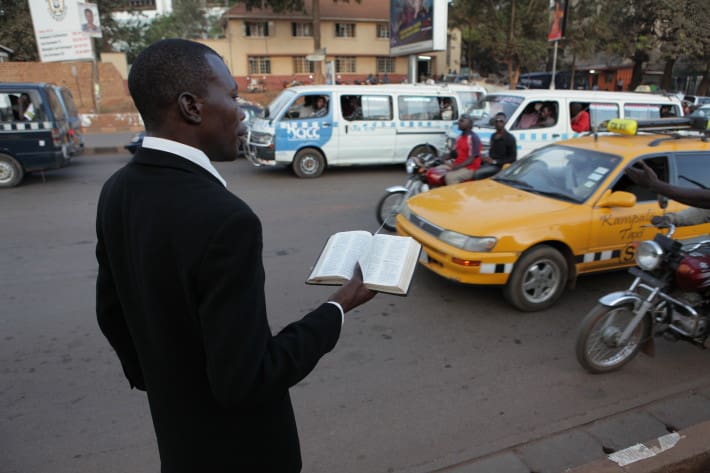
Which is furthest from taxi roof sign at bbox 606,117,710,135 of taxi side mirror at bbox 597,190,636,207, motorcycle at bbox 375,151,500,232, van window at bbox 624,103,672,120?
van window at bbox 624,103,672,120

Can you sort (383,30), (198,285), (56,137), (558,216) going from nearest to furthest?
1. (198,285)
2. (558,216)
3. (56,137)
4. (383,30)

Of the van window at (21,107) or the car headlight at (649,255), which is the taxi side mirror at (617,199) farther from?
the van window at (21,107)

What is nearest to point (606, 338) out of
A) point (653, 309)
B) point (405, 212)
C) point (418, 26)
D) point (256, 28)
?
point (653, 309)

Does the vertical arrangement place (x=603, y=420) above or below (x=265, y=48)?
below

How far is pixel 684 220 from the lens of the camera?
4.69m

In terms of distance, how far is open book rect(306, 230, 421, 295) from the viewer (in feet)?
4.94

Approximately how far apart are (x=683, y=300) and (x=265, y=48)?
40507 mm

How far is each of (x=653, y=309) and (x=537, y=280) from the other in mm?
1143

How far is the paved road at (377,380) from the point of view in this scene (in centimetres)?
288

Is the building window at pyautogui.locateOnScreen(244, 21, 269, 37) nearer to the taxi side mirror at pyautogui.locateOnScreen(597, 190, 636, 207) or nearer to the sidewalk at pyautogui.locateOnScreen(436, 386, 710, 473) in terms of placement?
the taxi side mirror at pyautogui.locateOnScreen(597, 190, 636, 207)

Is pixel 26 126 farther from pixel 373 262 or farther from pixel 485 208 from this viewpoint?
pixel 373 262

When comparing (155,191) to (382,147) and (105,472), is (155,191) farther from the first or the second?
(382,147)

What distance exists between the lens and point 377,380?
3.53 meters

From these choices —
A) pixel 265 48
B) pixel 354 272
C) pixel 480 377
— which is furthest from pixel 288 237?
pixel 265 48
